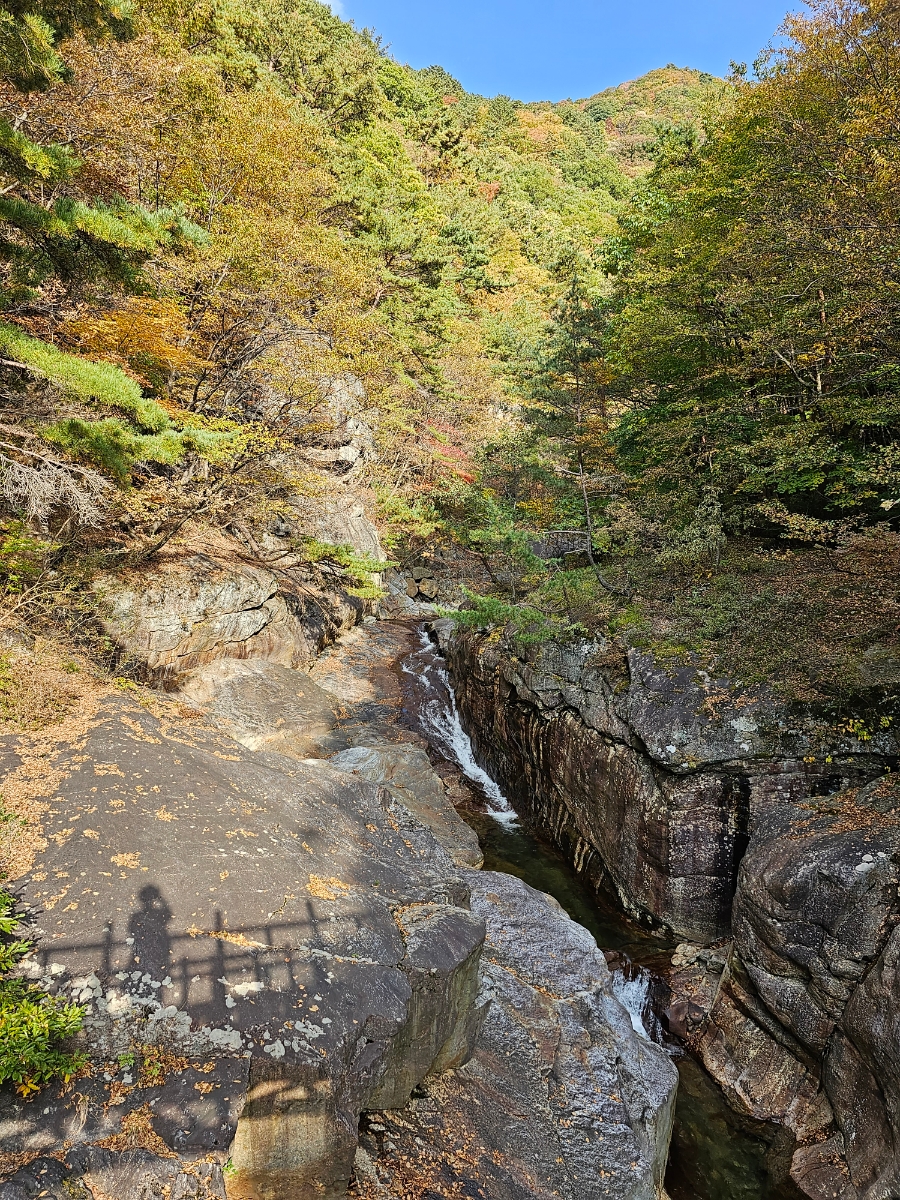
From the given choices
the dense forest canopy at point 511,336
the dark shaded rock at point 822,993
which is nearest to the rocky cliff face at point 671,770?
the dark shaded rock at point 822,993

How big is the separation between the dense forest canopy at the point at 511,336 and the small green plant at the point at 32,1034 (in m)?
5.66

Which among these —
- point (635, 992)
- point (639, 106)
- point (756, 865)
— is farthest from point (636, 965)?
point (639, 106)

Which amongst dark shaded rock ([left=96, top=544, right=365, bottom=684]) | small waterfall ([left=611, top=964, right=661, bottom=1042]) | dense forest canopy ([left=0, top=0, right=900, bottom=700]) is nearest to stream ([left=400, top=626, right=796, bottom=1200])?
small waterfall ([left=611, top=964, right=661, bottom=1042])

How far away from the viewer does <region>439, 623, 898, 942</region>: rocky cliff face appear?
29.3 feet

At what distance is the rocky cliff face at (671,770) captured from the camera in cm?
894

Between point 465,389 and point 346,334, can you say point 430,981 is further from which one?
point 465,389

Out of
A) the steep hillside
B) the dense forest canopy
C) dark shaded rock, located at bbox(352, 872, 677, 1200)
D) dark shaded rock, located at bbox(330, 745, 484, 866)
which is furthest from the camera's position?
the steep hillside

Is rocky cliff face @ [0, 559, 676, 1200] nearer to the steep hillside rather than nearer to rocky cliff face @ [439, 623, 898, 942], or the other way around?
rocky cliff face @ [439, 623, 898, 942]

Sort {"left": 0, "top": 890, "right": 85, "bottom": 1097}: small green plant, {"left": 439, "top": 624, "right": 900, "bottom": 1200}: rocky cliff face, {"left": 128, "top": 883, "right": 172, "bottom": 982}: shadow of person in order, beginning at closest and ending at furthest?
{"left": 0, "top": 890, "right": 85, "bottom": 1097}: small green plant < {"left": 128, "top": 883, "right": 172, "bottom": 982}: shadow of person < {"left": 439, "top": 624, "right": 900, "bottom": 1200}: rocky cliff face

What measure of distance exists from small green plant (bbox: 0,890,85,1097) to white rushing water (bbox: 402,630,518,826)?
34.6 ft

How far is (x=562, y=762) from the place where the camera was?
11953 millimetres

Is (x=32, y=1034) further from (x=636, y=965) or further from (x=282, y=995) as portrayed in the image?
(x=636, y=965)

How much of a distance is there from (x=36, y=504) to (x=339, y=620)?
14.0m

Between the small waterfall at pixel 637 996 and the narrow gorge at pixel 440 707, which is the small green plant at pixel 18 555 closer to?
the narrow gorge at pixel 440 707
